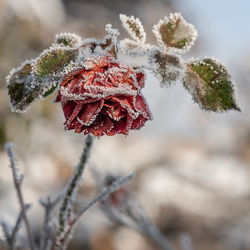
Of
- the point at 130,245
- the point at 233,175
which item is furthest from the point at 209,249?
the point at 233,175

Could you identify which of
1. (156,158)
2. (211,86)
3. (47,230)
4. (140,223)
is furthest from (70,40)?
(156,158)

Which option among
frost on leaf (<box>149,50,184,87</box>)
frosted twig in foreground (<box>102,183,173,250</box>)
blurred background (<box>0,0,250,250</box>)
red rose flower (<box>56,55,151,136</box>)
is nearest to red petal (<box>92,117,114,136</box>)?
red rose flower (<box>56,55,151,136</box>)

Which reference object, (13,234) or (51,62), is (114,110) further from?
(13,234)

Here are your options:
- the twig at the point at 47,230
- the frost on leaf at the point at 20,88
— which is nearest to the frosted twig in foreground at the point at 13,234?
the twig at the point at 47,230

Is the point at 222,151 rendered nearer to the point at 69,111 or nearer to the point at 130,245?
the point at 130,245

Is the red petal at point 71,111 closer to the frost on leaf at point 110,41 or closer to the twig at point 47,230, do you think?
the frost on leaf at point 110,41

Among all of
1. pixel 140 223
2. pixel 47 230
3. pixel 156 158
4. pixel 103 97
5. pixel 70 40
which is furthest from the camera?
pixel 156 158

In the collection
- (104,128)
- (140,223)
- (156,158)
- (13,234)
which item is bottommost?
(13,234)
